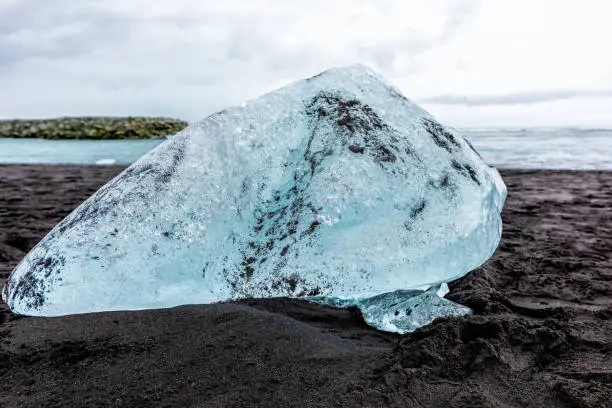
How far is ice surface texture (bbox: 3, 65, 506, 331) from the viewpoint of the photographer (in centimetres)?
200

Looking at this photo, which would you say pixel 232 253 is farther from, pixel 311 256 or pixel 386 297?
pixel 386 297

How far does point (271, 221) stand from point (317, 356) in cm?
70

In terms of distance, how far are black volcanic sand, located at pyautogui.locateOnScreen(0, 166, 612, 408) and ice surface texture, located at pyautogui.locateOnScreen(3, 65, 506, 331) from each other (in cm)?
13

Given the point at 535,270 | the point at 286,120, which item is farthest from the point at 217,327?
the point at 535,270

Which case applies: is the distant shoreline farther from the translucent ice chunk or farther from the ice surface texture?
the translucent ice chunk

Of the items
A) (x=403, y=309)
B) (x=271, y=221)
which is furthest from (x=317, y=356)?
(x=271, y=221)

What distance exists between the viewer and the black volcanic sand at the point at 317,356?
4.81 ft

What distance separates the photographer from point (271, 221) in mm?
2191

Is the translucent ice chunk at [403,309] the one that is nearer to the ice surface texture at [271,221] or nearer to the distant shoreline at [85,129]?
the ice surface texture at [271,221]

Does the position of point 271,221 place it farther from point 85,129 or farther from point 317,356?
point 85,129

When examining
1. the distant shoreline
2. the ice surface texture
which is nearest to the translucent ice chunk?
the ice surface texture

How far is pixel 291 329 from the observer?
75.1 inches

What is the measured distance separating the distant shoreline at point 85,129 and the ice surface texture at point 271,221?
26.1 m

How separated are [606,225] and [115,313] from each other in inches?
155
